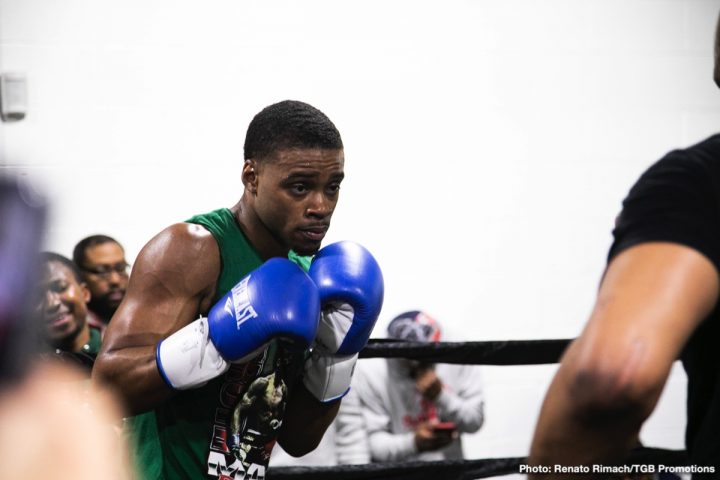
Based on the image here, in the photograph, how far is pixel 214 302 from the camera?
1.63 meters

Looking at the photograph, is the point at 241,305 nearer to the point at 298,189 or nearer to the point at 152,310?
the point at 152,310

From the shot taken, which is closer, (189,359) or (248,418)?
(189,359)

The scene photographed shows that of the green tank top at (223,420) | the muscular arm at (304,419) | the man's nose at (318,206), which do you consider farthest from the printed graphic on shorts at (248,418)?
the man's nose at (318,206)

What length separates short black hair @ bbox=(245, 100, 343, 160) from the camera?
5.57 ft

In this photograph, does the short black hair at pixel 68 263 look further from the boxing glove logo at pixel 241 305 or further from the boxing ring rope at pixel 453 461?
the boxing glove logo at pixel 241 305

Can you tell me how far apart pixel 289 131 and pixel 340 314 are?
386 mm

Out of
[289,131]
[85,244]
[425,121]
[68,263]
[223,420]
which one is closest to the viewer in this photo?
[223,420]

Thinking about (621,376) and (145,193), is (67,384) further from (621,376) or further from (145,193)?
(145,193)

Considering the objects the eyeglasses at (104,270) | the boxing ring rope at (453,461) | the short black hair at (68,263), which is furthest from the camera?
the eyeglasses at (104,270)

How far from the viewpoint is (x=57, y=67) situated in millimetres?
2998

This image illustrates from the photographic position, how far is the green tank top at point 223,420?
159 centimetres

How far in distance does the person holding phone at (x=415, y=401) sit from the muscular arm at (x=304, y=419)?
32.9 inches

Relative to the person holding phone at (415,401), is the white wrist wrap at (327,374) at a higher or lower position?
higher

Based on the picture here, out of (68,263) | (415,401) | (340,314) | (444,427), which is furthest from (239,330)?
(68,263)
